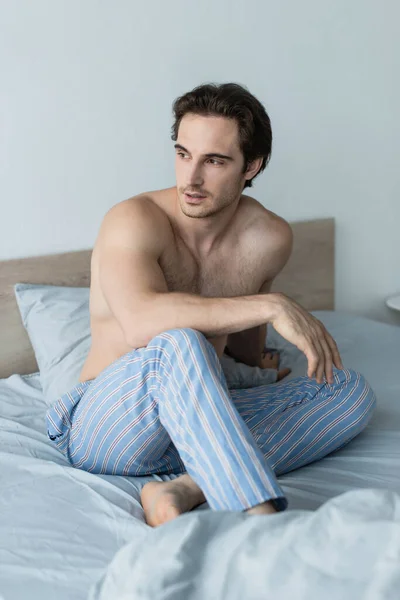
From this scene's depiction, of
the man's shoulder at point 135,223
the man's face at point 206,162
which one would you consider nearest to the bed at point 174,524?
the man's shoulder at point 135,223

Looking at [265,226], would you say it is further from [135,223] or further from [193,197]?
[135,223]

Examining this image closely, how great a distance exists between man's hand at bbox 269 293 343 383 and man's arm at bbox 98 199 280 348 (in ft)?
0.06

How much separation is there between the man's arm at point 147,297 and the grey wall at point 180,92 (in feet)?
1.84

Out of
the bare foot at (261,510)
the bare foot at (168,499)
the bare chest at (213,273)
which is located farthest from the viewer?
the bare chest at (213,273)

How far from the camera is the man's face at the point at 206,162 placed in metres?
1.68

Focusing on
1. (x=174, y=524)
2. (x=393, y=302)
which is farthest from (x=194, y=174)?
(x=393, y=302)

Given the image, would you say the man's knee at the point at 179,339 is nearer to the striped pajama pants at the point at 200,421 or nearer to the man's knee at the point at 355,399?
the striped pajama pants at the point at 200,421

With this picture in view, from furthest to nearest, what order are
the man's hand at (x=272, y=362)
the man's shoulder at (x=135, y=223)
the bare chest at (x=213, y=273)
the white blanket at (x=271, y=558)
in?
1. the man's hand at (x=272, y=362)
2. the bare chest at (x=213, y=273)
3. the man's shoulder at (x=135, y=223)
4. the white blanket at (x=271, y=558)

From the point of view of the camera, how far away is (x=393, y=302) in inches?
108

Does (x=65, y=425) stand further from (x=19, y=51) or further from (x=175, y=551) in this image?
(x=19, y=51)

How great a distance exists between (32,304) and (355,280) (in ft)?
3.94

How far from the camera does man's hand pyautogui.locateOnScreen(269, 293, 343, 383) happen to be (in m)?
1.42

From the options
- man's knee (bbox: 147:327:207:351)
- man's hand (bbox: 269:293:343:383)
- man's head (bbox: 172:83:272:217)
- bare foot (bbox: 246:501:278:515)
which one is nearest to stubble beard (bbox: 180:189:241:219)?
man's head (bbox: 172:83:272:217)

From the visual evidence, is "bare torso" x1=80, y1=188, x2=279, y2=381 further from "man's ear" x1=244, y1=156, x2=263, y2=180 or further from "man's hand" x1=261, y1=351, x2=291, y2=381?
"man's hand" x1=261, y1=351, x2=291, y2=381
